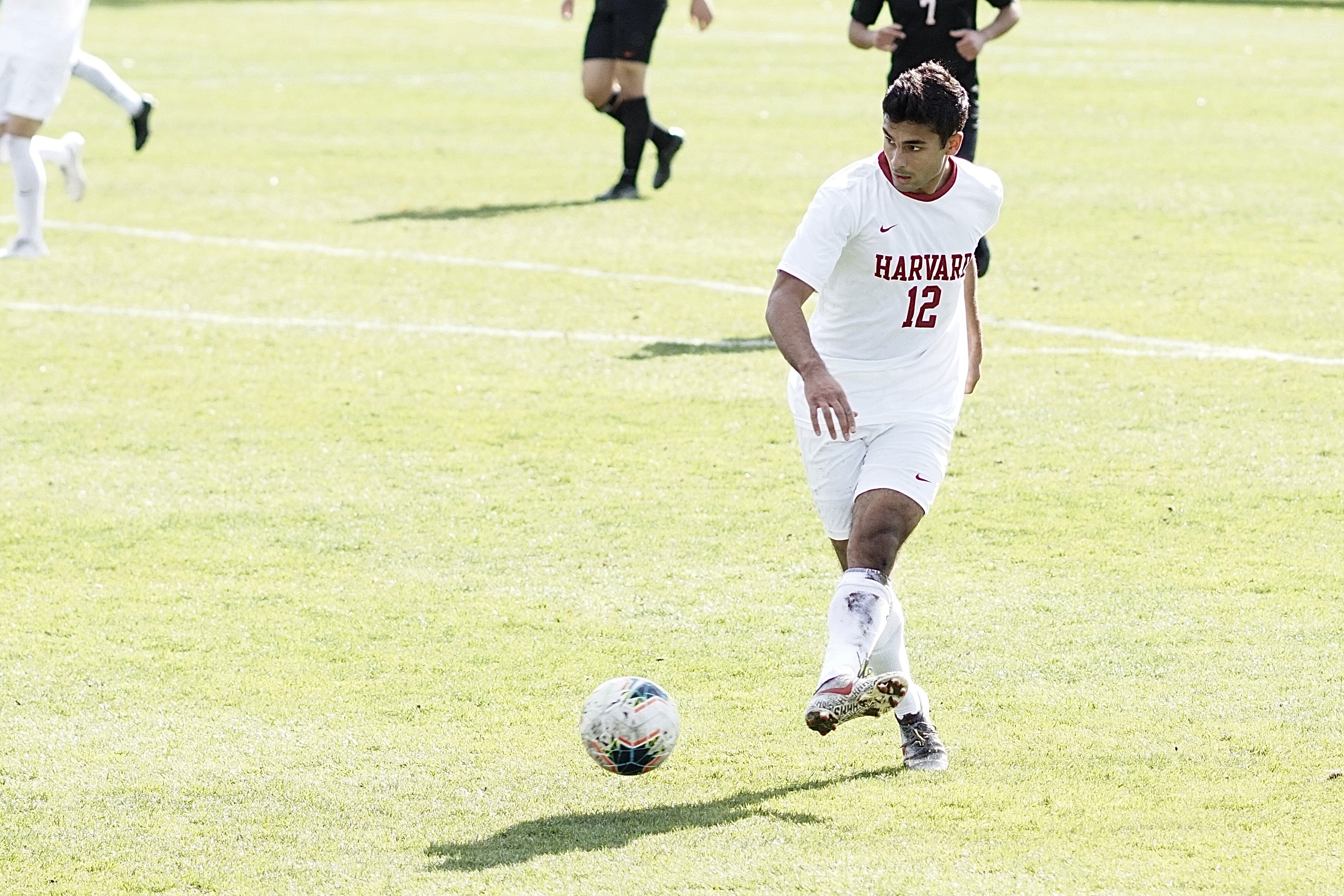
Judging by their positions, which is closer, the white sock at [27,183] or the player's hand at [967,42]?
the player's hand at [967,42]

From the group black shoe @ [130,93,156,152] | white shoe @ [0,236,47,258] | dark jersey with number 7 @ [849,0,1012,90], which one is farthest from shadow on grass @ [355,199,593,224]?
dark jersey with number 7 @ [849,0,1012,90]

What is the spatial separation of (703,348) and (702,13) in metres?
4.55

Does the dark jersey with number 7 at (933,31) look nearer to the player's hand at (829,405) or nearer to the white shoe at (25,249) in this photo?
the white shoe at (25,249)

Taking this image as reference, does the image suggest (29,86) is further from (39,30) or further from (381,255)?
(381,255)

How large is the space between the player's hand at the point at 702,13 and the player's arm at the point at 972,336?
27.7 feet

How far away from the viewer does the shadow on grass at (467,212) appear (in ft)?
48.3

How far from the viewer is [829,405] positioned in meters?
Answer: 5.26

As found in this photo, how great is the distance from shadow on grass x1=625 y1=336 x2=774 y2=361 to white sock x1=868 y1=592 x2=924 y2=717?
5.05m

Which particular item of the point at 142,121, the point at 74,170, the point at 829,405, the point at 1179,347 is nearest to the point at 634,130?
the point at 142,121

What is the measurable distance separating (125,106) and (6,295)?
246cm

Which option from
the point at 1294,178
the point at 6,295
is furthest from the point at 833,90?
the point at 6,295

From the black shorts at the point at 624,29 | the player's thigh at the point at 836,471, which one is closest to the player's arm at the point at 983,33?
the black shorts at the point at 624,29

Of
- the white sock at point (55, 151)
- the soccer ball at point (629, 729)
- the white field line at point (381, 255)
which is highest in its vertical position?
the soccer ball at point (629, 729)

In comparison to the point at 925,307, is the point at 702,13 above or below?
below
